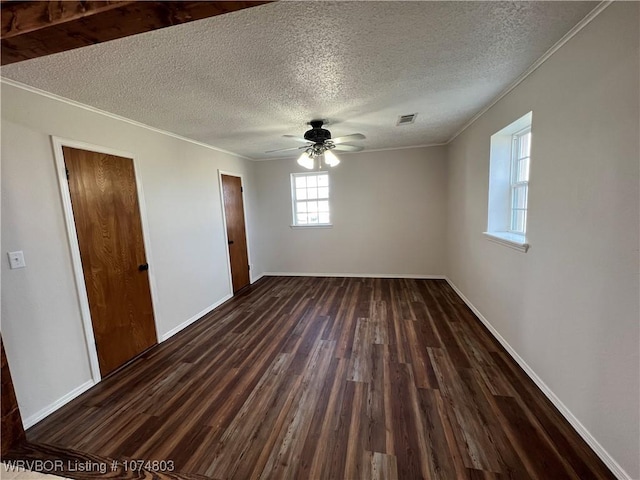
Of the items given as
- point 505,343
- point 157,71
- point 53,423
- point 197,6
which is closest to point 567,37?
point 197,6

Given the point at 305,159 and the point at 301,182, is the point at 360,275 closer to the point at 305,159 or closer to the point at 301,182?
the point at 301,182

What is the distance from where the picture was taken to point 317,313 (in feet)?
11.9

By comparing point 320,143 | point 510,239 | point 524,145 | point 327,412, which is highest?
point 320,143

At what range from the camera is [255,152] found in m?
4.62

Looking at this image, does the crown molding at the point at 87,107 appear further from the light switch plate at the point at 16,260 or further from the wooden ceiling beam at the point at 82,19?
the light switch plate at the point at 16,260

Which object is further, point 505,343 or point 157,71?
point 505,343

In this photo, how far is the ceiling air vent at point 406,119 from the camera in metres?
2.95

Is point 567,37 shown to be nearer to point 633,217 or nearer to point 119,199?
point 633,217

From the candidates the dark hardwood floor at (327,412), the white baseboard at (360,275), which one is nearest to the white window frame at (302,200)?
the white baseboard at (360,275)

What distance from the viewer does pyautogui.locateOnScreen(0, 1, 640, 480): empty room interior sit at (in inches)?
53.4

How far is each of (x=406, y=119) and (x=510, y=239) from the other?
1.76 m

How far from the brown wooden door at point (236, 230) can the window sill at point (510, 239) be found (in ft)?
12.5

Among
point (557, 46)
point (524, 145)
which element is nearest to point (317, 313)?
point (524, 145)

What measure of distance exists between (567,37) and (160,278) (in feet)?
13.5
